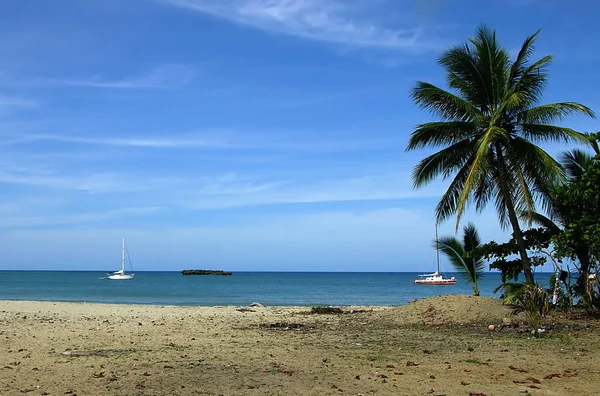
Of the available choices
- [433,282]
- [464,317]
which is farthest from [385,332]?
[433,282]

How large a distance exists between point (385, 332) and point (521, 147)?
25.7 feet

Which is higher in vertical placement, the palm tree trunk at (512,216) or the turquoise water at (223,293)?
the palm tree trunk at (512,216)

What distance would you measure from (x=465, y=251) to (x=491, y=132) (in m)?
6.66

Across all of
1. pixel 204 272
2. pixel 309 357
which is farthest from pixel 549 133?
pixel 204 272

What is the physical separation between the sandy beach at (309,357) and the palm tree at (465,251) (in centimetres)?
543

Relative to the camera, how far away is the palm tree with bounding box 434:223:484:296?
2144 cm

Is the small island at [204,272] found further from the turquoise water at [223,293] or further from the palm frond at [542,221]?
the palm frond at [542,221]

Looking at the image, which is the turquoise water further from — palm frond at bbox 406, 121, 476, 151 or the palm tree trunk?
palm frond at bbox 406, 121, 476, 151

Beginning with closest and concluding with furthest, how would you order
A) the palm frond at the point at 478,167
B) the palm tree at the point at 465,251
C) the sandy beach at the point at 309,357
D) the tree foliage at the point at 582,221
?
the sandy beach at the point at 309,357, the tree foliage at the point at 582,221, the palm frond at the point at 478,167, the palm tree at the point at 465,251

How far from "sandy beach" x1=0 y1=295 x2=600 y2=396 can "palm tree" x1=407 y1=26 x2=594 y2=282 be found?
410 cm

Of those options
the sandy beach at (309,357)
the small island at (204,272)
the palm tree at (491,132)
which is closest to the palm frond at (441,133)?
the palm tree at (491,132)

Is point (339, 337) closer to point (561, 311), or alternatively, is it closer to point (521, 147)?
point (561, 311)

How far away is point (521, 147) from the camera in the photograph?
17672 millimetres

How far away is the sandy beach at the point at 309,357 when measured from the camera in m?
7.19
